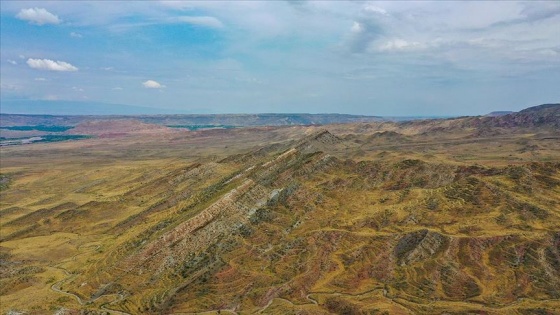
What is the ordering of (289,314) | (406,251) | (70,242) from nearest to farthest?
(289,314) → (406,251) → (70,242)

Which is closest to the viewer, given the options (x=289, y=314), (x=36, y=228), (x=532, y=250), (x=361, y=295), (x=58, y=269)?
(x=289, y=314)

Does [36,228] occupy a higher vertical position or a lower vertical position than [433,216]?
lower

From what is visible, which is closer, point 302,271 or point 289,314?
point 289,314

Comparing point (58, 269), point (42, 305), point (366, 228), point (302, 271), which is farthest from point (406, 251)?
point (58, 269)

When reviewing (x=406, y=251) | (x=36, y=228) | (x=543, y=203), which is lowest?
(x=36, y=228)

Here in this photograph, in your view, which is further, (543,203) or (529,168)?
(529,168)

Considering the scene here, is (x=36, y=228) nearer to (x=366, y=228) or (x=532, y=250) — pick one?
(x=366, y=228)

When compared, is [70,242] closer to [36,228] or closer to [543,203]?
[36,228]

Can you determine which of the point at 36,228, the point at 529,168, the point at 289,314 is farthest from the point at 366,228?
the point at 36,228

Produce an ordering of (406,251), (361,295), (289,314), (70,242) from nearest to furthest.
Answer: (289,314) → (361,295) → (406,251) → (70,242)
